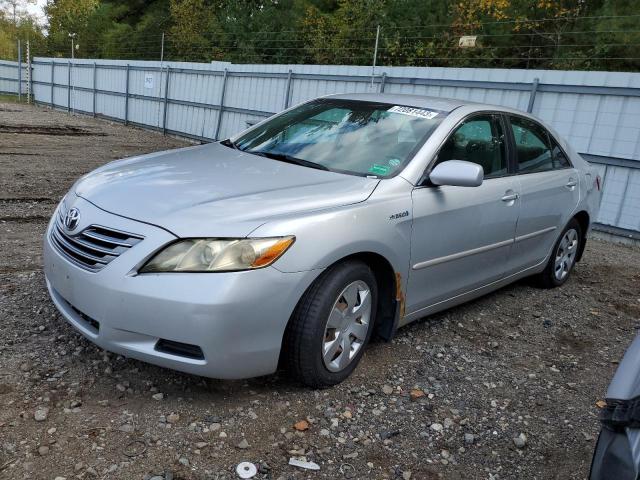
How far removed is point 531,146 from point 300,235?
2670mm

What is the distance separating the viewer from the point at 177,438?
8.76 feet

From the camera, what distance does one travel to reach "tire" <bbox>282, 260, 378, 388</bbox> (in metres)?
2.90

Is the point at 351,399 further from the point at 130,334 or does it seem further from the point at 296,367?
the point at 130,334

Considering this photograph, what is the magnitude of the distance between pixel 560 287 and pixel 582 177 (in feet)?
3.41

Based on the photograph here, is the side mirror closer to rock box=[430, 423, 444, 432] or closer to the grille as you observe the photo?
rock box=[430, 423, 444, 432]

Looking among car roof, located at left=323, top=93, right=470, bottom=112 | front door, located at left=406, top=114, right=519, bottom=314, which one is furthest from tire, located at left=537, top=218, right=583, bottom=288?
car roof, located at left=323, top=93, right=470, bottom=112

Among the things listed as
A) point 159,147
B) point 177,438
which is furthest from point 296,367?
point 159,147

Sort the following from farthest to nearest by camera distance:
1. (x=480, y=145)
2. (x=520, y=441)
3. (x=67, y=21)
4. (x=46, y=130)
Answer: (x=67, y=21) < (x=46, y=130) < (x=480, y=145) < (x=520, y=441)

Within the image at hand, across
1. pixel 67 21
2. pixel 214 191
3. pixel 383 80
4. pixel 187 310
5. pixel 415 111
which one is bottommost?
pixel 187 310

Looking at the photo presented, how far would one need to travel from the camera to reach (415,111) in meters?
3.93

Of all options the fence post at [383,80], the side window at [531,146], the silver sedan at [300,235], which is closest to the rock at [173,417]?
the silver sedan at [300,235]

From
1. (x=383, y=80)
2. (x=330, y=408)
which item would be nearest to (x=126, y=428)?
(x=330, y=408)

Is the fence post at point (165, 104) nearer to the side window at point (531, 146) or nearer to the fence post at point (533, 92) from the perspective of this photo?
the fence post at point (533, 92)

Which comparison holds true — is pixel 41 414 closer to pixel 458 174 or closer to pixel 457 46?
pixel 458 174
